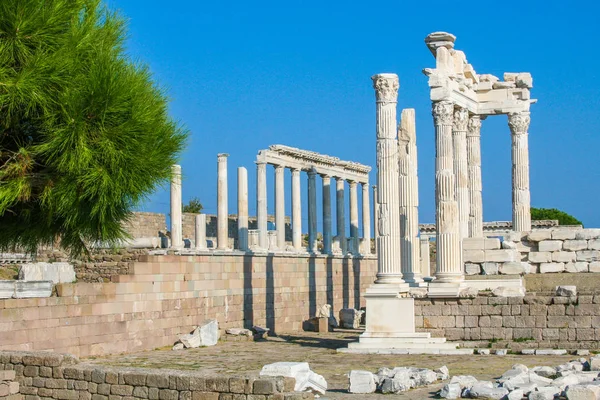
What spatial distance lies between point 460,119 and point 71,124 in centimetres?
1388

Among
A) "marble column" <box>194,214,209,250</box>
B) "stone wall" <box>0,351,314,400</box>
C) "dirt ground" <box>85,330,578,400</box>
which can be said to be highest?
"marble column" <box>194,214,209,250</box>

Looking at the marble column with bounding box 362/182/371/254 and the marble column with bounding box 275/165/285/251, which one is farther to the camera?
the marble column with bounding box 362/182/371/254

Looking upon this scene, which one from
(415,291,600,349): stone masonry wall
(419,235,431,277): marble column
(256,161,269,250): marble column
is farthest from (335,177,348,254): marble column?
(415,291,600,349): stone masonry wall

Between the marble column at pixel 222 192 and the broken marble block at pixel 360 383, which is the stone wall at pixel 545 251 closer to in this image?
the marble column at pixel 222 192

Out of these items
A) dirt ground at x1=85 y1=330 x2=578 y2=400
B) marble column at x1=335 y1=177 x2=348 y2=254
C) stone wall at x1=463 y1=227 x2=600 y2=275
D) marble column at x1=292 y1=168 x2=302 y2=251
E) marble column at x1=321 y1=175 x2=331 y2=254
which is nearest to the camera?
dirt ground at x1=85 y1=330 x2=578 y2=400

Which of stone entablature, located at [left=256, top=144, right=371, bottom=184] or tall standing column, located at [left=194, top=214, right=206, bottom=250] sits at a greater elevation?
stone entablature, located at [left=256, top=144, right=371, bottom=184]

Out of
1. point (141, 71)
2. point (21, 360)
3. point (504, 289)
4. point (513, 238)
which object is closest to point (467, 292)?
point (504, 289)

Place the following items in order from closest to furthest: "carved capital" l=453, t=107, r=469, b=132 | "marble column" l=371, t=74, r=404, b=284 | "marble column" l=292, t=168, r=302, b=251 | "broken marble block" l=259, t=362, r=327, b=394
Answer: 1. "broken marble block" l=259, t=362, r=327, b=394
2. "marble column" l=371, t=74, r=404, b=284
3. "carved capital" l=453, t=107, r=469, b=132
4. "marble column" l=292, t=168, r=302, b=251

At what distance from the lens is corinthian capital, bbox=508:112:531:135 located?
2936cm

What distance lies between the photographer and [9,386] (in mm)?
14773

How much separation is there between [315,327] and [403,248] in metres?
6.05

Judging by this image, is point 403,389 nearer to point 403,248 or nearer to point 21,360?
point 21,360

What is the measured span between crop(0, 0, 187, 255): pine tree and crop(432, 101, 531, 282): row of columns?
29.3 feet

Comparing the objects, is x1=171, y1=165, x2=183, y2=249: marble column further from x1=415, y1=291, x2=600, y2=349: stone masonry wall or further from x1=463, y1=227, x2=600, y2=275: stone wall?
x1=415, y1=291, x2=600, y2=349: stone masonry wall
